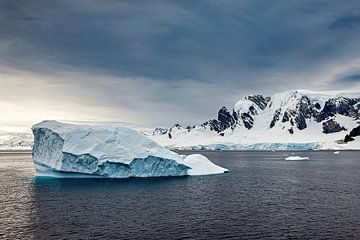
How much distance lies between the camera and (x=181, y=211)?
3553 centimetres

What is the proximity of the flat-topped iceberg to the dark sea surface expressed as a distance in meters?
5.04

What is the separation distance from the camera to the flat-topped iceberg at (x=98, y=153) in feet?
195

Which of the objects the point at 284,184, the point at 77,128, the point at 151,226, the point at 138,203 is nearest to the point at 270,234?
the point at 151,226

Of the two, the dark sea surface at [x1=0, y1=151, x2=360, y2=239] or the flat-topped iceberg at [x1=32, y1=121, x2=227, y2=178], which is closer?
the dark sea surface at [x1=0, y1=151, x2=360, y2=239]

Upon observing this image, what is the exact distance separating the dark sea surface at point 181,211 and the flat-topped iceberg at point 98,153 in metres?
5.04

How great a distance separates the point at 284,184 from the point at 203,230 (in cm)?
3179

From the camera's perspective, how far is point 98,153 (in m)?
58.7

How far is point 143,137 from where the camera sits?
211ft

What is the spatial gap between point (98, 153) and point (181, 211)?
2697cm

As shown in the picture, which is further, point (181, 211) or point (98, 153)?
point (98, 153)

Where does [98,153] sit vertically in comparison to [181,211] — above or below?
above

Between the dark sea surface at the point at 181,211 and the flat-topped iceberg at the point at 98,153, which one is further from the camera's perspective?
the flat-topped iceberg at the point at 98,153

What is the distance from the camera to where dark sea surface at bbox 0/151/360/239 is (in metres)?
27.9

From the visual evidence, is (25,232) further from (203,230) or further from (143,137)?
(143,137)
